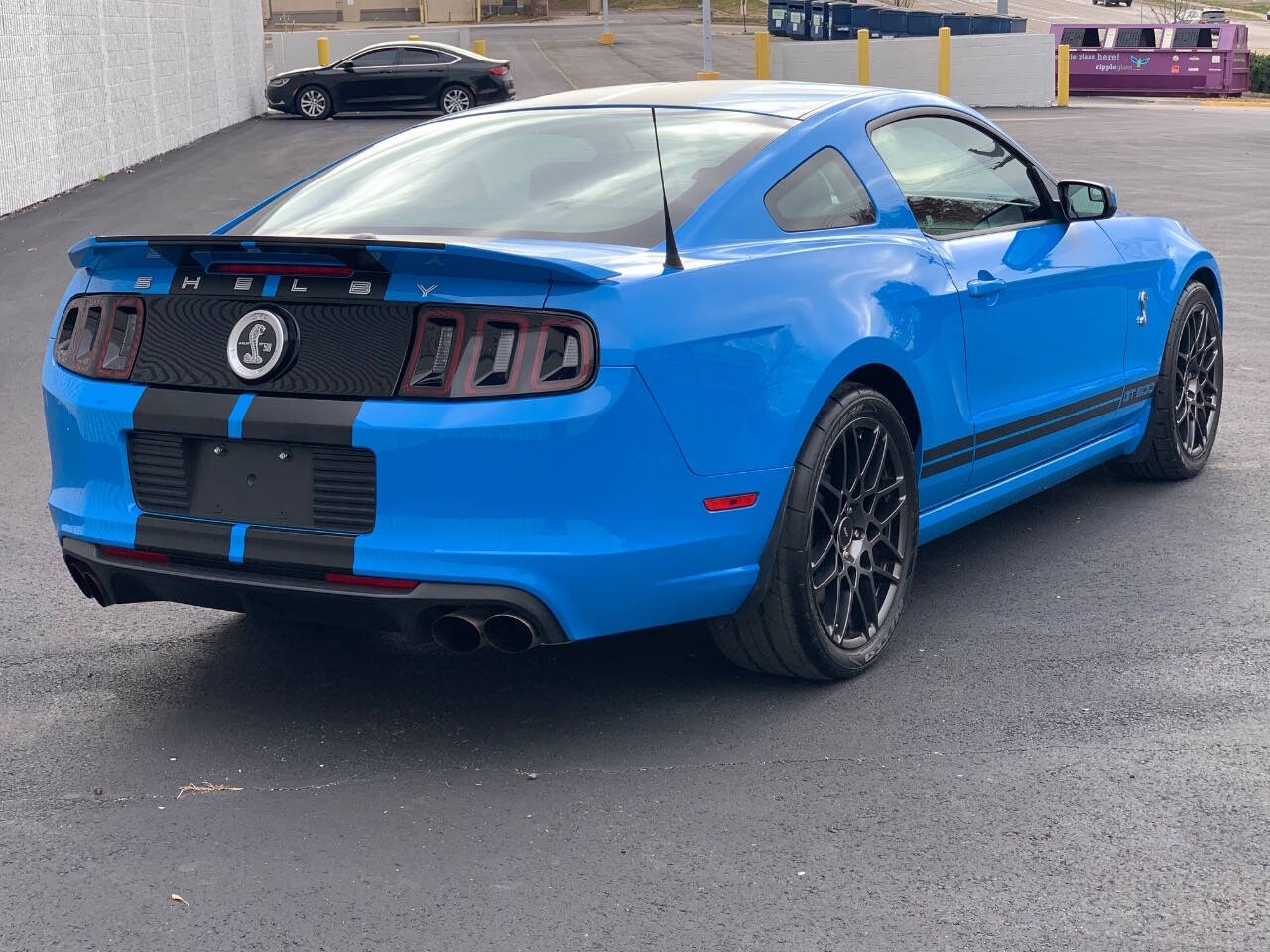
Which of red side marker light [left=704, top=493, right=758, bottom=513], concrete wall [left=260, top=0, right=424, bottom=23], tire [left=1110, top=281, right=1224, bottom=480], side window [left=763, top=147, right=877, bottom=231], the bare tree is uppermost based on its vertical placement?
concrete wall [left=260, top=0, right=424, bottom=23]

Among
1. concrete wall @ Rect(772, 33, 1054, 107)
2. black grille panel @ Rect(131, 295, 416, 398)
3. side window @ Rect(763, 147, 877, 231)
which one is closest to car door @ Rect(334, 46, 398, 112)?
concrete wall @ Rect(772, 33, 1054, 107)

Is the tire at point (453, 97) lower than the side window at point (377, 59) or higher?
lower

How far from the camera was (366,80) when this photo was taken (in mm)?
30344

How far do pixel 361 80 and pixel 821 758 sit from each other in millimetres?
28237

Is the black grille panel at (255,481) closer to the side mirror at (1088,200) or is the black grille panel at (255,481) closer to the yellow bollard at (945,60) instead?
the side mirror at (1088,200)

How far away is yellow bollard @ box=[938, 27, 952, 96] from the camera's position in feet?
109

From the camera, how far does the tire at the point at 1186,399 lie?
6242 millimetres

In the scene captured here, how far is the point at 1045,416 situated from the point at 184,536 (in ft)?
9.35

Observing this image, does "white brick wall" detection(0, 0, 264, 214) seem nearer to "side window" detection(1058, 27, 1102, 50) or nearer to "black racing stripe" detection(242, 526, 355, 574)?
"black racing stripe" detection(242, 526, 355, 574)

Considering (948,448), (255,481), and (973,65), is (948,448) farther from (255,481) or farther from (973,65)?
(973,65)

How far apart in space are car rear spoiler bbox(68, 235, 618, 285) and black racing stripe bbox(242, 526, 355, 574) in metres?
0.63

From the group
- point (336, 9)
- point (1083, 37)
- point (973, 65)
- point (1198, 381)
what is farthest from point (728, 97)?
point (336, 9)

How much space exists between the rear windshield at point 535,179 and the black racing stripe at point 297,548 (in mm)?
932

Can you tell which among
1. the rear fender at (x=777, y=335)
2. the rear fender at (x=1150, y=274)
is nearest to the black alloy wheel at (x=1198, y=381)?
the rear fender at (x=1150, y=274)
